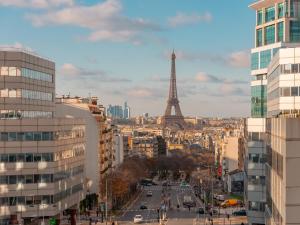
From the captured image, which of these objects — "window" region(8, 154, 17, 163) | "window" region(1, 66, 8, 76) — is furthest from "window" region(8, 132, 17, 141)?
"window" region(1, 66, 8, 76)

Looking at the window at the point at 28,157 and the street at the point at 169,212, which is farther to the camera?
the street at the point at 169,212

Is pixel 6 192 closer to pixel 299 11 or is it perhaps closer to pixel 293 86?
pixel 293 86

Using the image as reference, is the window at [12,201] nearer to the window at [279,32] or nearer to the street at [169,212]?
the street at [169,212]

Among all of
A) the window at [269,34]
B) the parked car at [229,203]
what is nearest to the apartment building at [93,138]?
the parked car at [229,203]

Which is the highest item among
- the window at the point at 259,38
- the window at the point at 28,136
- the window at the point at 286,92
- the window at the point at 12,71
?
the window at the point at 259,38

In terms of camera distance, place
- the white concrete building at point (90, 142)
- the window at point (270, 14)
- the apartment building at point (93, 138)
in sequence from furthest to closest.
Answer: the white concrete building at point (90, 142) → the apartment building at point (93, 138) → the window at point (270, 14)

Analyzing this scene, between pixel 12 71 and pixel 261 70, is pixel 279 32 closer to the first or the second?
pixel 261 70

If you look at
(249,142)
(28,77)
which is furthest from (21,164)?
(249,142)

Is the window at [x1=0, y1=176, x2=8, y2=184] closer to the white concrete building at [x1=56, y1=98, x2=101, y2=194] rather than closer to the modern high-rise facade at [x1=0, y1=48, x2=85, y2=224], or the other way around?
the modern high-rise facade at [x1=0, y1=48, x2=85, y2=224]

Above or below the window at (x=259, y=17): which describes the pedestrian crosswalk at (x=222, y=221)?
below

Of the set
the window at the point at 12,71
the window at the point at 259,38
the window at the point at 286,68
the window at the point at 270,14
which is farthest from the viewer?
the window at the point at 12,71
